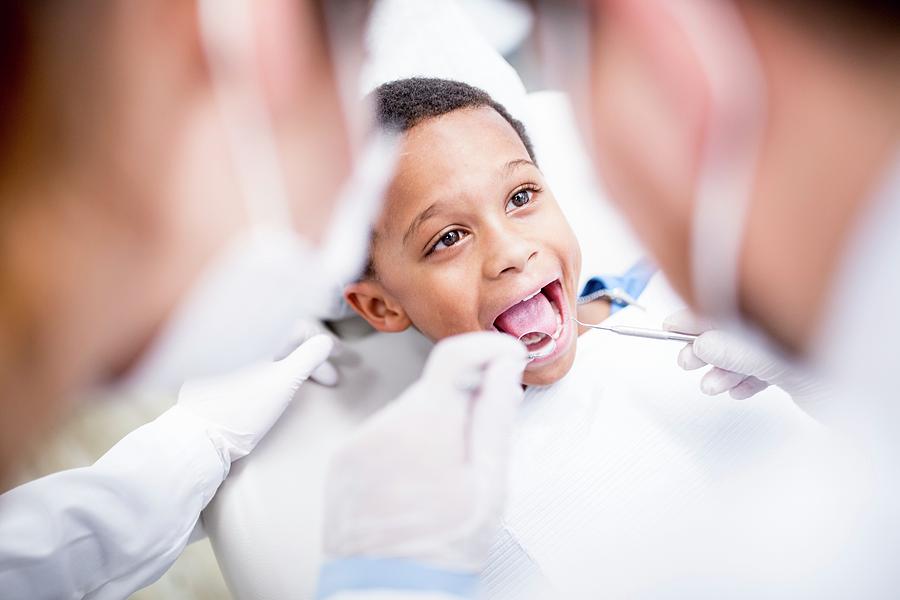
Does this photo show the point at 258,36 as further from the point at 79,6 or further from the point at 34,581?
the point at 34,581

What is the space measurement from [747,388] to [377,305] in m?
0.30

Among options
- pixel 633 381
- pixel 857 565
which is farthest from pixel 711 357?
pixel 857 565

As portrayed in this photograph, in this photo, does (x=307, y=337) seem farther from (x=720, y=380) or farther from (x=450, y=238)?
(x=720, y=380)

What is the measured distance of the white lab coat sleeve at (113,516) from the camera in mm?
463

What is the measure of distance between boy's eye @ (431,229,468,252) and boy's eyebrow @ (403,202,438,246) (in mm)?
18

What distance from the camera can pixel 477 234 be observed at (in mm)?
449

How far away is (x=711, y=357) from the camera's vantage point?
494 millimetres

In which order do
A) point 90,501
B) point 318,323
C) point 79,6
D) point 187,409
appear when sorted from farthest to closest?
point 318,323 → point 187,409 → point 90,501 → point 79,6

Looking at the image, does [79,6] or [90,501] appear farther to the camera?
[90,501]

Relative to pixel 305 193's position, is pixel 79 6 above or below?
above

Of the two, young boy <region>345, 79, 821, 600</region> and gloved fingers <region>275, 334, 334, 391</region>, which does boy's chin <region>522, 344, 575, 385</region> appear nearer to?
young boy <region>345, 79, 821, 600</region>

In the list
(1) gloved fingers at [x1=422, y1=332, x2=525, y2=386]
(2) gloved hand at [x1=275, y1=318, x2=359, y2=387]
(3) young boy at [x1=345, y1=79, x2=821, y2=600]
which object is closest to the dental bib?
Answer: (3) young boy at [x1=345, y1=79, x2=821, y2=600]

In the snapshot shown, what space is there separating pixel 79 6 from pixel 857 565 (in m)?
0.60

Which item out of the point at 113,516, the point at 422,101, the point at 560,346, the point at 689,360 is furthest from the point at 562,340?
the point at 113,516
